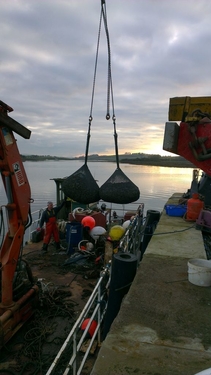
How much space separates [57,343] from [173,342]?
304 cm

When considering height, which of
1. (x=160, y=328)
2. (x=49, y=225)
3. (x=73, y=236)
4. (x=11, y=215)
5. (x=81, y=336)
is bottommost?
(x=81, y=336)

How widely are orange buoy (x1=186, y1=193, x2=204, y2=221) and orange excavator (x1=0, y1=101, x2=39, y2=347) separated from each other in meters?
5.36

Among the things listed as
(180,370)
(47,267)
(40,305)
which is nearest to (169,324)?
(180,370)

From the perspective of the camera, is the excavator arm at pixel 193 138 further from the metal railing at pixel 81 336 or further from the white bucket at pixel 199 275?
the metal railing at pixel 81 336

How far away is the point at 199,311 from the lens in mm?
3285

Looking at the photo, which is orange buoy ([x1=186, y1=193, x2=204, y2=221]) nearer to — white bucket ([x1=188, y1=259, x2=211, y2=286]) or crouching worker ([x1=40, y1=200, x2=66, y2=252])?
white bucket ([x1=188, y1=259, x2=211, y2=286])

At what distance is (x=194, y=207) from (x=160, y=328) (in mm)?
5913

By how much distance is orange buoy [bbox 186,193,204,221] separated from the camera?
8227mm

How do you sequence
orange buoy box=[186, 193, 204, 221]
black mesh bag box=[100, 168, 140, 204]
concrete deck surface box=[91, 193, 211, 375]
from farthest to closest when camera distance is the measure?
1. orange buoy box=[186, 193, 204, 221]
2. black mesh bag box=[100, 168, 140, 204]
3. concrete deck surface box=[91, 193, 211, 375]

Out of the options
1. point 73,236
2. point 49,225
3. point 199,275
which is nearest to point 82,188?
point 199,275

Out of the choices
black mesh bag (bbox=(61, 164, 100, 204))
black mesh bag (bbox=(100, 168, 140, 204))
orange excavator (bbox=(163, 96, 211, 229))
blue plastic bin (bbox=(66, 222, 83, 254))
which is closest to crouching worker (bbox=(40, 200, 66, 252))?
blue plastic bin (bbox=(66, 222, 83, 254))

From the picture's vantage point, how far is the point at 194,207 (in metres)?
8.33

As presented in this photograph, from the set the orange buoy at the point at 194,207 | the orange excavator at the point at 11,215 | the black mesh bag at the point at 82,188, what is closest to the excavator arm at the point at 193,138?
the black mesh bag at the point at 82,188

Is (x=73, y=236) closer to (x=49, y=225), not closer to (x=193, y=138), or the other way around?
(x=49, y=225)
